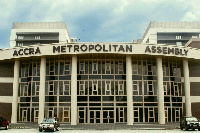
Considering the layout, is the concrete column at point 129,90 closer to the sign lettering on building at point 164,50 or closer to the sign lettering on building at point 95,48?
the sign lettering on building at point 95,48

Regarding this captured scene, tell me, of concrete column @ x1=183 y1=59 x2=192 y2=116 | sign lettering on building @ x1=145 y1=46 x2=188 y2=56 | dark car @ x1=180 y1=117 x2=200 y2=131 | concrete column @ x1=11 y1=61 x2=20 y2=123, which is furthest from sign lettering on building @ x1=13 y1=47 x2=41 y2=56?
concrete column @ x1=183 y1=59 x2=192 y2=116

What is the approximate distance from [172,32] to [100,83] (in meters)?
53.3

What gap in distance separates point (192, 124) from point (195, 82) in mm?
16622

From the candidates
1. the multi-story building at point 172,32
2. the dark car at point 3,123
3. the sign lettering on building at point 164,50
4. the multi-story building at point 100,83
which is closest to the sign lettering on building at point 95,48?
the multi-story building at point 100,83

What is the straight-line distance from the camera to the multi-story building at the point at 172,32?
84.7 metres

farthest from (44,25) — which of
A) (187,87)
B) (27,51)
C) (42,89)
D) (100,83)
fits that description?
(187,87)

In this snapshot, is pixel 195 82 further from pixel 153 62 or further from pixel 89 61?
pixel 89 61

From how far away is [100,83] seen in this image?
128 ft

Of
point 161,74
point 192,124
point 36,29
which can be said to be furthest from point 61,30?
point 192,124

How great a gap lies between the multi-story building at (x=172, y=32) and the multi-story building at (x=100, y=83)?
4401 centimetres

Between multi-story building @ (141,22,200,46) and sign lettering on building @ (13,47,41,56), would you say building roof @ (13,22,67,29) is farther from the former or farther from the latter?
sign lettering on building @ (13,47,41,56)

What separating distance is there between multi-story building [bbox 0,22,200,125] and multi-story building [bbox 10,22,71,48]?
141ft

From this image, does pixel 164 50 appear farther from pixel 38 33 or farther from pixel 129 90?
pixel 38 33

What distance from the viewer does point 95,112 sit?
3794 centimetres
